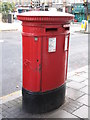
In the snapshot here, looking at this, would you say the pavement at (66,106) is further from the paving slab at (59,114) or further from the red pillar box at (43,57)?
the red pillar box at (43,57)

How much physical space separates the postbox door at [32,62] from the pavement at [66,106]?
47 centimetres

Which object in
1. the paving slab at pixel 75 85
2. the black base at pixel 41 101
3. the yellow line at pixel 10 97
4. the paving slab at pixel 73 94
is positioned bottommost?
the yellow line at pixel 10 97

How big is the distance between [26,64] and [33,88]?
418 mm

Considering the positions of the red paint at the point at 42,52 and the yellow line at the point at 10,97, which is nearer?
the red paint at the point at 42,52

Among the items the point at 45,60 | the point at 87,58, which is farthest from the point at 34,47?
the point at 87,58

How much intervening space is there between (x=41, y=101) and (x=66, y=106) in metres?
0.57

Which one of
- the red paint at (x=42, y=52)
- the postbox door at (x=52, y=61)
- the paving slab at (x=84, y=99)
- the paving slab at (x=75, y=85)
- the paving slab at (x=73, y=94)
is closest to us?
the red paint at (x=42, y=52)

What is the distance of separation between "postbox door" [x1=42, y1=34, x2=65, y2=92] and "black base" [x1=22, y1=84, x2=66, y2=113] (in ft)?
0.33

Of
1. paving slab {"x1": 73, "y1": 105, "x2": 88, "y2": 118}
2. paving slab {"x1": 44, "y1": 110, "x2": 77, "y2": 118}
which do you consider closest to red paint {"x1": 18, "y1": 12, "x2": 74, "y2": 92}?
paving slab {"x1": 44, "y1": 110, "x2": 77, "y2": 118}

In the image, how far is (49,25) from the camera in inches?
113

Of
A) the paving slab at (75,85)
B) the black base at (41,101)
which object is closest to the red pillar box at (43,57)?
the black base at (41,101)

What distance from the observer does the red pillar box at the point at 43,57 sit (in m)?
2.86

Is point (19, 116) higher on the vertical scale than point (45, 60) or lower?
lower

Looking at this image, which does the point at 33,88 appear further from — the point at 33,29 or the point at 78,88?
the point at 78,88
